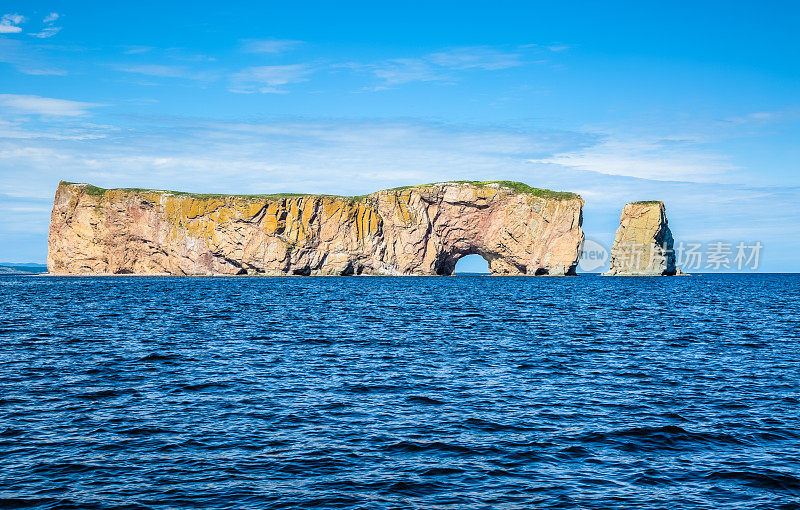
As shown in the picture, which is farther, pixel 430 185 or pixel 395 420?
pixel 430 185

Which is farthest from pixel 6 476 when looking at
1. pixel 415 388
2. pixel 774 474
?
pixel 774 474

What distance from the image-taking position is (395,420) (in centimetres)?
1583

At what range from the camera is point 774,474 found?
12086 millimetres

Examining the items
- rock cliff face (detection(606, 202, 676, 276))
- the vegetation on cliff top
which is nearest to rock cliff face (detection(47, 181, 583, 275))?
the vegetation on cliff top

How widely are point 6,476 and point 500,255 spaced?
415 ft

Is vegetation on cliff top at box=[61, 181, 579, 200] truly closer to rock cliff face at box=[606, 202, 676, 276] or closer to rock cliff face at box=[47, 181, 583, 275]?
rock cliff face at box=[47, 181, 583, 275]

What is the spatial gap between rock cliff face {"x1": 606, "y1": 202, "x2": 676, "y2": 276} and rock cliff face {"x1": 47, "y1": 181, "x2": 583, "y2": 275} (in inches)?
593

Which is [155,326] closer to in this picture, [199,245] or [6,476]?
[6,476]

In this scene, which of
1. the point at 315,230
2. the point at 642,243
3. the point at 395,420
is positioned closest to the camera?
the point at 395,420

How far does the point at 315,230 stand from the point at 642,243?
233 feet

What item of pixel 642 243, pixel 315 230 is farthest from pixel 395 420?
pixel 642 243

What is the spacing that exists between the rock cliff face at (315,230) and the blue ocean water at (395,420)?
93945 mm

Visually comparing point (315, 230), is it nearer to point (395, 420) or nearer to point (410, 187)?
point (410, 187)

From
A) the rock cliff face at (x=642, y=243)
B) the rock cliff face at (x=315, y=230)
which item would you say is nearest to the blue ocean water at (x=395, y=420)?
the rock cliff face at (x=315, y=230)
